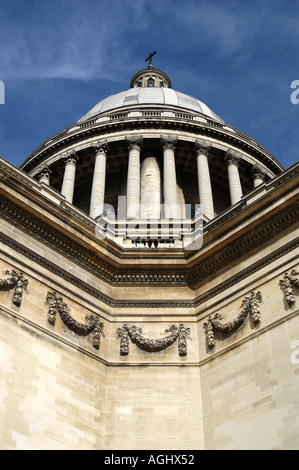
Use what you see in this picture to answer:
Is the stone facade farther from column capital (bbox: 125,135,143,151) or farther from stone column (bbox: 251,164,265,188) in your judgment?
stone column (bbox: 251,164,265,188)

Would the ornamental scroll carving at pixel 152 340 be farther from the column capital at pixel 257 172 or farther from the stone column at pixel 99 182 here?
the column capital at pixel 257 172

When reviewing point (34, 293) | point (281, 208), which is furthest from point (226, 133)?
point (34, 293)

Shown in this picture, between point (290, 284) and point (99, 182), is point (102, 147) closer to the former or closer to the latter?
point (99, 182)

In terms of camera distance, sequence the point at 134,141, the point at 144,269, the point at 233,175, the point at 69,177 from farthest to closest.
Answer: the point at 233,175, the point at 69,177, the point at 134,141, the point at 144,269

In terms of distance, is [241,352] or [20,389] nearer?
[20,389]

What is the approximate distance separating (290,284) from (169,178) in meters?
19.3

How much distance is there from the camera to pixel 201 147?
36.4m

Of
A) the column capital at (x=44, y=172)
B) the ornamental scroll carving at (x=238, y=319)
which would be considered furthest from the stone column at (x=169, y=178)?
the ornamental scroll carving at (x=238, y=319)

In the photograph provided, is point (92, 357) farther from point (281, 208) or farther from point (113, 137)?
point (113, 137)

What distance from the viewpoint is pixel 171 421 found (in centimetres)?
1541

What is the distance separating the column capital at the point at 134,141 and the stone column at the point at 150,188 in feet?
3.76

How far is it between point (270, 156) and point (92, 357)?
2694 cm

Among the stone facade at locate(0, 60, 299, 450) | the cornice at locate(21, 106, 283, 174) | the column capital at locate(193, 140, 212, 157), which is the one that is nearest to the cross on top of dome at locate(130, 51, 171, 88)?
the cornice at locate(21, 106, 283, 174)

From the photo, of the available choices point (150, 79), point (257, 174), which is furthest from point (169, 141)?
point (150, 79)
